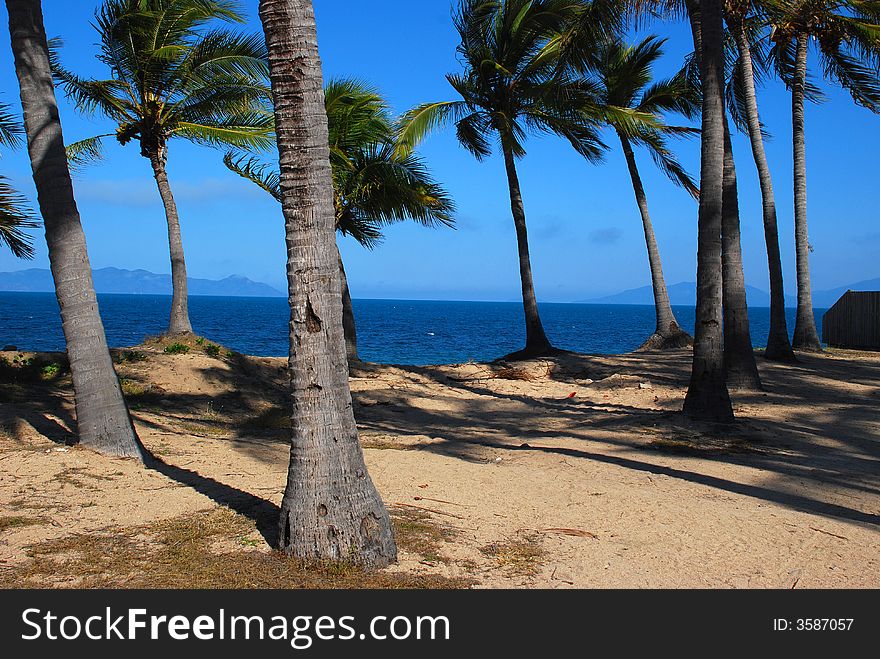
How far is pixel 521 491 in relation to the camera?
696 centimetres

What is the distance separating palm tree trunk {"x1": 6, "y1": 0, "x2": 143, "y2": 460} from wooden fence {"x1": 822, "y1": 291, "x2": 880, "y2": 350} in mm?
21005

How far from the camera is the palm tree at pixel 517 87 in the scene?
1862cm

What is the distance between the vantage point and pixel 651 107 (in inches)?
915

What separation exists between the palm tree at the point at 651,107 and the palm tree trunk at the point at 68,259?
16.4 metres

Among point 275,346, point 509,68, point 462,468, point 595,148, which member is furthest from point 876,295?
point 275,346

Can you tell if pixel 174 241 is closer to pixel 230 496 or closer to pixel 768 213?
pixel 230 496

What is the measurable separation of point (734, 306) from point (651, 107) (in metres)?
13.1

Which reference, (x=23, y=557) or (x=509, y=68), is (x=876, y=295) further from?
(x=23, y=557)

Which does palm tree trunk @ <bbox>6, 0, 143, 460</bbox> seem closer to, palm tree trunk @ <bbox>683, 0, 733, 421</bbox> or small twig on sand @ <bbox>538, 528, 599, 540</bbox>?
small twig on sand @ <bbox>538, 528, 599, 540</bbox>

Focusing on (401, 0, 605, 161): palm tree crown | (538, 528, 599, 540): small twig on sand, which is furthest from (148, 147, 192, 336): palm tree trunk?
(538, 528, 599, 540): small twig on sand

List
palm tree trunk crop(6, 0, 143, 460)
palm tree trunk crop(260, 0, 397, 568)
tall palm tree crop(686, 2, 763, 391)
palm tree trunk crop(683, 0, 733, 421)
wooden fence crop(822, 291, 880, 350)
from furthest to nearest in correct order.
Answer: wooden fence crop(822, 291, 880, 350), tall palm tree crop(686, 2, 763, 391), palm tree trunk crop(683, 0, 733, 421), palm tree trunk crop(6, 0, 143, 460), palm tree trunk crop(260, 0, 397, 568)

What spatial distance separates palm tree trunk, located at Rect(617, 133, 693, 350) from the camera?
68.3ft

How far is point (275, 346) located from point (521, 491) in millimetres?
40085

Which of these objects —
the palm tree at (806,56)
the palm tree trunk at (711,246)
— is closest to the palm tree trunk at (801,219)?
the palm tree at (806,56)
